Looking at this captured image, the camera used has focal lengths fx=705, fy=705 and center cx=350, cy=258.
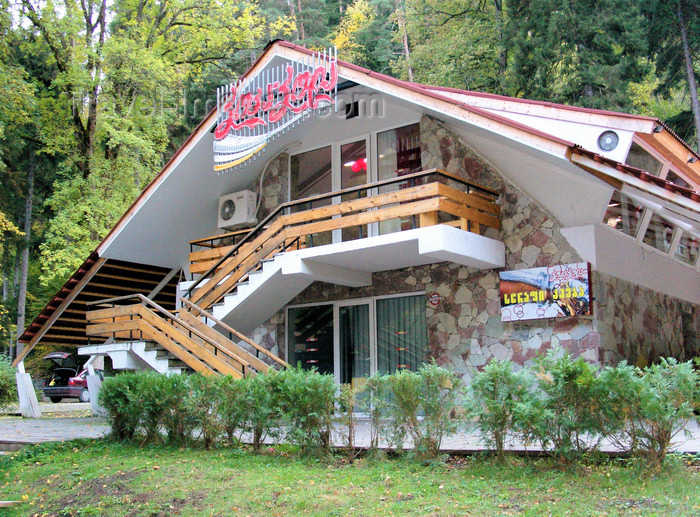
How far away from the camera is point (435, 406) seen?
25.1 feet

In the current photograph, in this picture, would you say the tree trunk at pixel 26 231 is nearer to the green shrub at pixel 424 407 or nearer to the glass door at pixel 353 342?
the glass door at pixel 353 342

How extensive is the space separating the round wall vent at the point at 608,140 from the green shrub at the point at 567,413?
183 inches

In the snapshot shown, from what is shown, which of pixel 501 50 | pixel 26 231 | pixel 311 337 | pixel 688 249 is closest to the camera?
pixel 688 249

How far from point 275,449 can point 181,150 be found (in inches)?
326

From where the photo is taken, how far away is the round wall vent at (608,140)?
10352mm

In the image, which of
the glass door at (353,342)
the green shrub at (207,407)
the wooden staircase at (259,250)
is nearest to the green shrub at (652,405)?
the green shrub at (207,407)

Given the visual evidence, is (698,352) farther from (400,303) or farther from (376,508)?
(376,508)

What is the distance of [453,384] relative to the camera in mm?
7715

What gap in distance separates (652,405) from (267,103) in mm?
9731

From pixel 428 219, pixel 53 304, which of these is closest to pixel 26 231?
pixel 53 304

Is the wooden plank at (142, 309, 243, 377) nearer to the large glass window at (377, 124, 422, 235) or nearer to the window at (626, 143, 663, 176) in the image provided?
the large glass window at (377, 124, 422, 235)

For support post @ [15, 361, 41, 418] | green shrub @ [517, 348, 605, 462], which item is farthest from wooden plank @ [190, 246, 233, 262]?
green shrub @ [517, 348, 605, 462]
